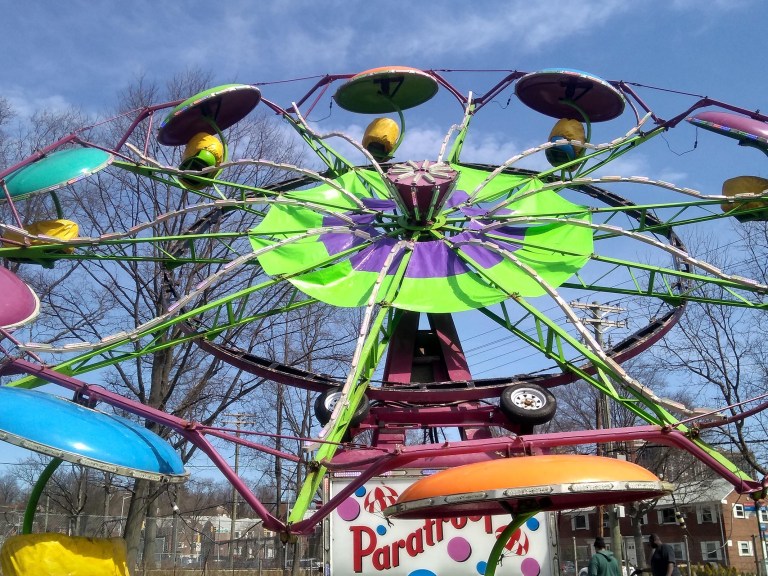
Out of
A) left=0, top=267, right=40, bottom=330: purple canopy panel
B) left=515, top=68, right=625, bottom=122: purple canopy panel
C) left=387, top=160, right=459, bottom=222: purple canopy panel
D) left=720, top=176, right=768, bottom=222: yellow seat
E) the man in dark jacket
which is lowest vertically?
the man in dark jacket

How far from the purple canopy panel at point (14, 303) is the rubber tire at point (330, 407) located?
4.95 metres

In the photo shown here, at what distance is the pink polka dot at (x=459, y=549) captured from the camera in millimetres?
10977

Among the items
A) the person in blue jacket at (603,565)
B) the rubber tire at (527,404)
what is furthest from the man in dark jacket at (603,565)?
the rubber tire at (527,404)

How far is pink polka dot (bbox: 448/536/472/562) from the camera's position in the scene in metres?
11.0

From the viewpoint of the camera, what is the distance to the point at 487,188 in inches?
655

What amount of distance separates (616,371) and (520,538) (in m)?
2.69

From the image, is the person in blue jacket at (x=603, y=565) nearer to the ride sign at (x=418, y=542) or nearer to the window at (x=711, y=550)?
the ride sign at (x=418, y=542)

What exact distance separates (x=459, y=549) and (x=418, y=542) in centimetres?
58

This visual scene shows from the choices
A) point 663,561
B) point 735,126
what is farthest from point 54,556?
point 735,126

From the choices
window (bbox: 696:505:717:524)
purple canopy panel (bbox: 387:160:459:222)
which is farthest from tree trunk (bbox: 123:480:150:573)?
window (bbox: 696:505:717:524)

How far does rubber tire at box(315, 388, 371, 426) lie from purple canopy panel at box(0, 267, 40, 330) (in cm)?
495

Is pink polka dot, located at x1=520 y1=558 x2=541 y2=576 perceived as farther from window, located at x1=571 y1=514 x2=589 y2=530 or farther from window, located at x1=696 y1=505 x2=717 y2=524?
window, located at x1=571 y1=514 x2=589 y2=530

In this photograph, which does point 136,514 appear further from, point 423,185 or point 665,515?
point 665,515

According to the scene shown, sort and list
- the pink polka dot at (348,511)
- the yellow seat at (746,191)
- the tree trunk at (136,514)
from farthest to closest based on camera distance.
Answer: the tree trunk at (136,514)
the yellow seat at (746,191)
the pink polka dot at (348,511)
